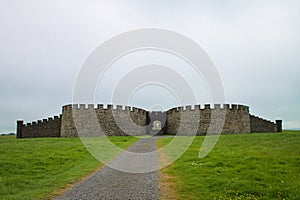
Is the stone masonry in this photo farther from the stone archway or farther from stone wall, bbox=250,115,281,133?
the stone archway

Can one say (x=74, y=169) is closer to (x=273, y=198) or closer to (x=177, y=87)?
(x=273, y=198)

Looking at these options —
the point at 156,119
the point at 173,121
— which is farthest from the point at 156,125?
the point at 173,121

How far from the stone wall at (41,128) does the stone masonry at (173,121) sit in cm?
59

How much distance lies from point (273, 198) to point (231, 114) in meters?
26.1

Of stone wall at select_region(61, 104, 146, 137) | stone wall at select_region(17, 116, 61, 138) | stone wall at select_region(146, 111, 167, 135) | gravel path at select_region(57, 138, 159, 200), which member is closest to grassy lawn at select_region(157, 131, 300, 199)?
gravel path at select_region(57, 138, 159, 200)

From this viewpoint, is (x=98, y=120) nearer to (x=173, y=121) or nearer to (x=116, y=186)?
(x=173, y=121)

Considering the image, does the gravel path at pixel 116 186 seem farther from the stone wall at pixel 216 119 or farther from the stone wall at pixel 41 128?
the stone wall at pixel 41 128

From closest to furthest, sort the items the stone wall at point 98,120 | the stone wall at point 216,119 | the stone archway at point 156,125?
1. the stone wall at point 98,120
2. the stone wall at point 216,119
3. the stone archway at point 156,125

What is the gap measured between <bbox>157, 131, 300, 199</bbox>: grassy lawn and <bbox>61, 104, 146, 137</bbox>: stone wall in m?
19.8

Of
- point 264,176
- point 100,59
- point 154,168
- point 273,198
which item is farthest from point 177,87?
point 273,198

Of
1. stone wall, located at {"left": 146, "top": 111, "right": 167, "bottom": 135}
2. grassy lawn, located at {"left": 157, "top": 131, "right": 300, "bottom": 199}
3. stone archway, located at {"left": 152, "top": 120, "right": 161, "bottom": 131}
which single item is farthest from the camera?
stone archway, located at {"left": 152, "top": 120, "right": 161, "bottom": 131}

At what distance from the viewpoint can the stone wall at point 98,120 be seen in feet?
104

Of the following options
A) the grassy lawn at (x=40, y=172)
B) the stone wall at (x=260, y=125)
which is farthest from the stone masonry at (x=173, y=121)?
the grassy lawn at (x=40, y=172)

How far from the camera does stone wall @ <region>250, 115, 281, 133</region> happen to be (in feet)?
119
